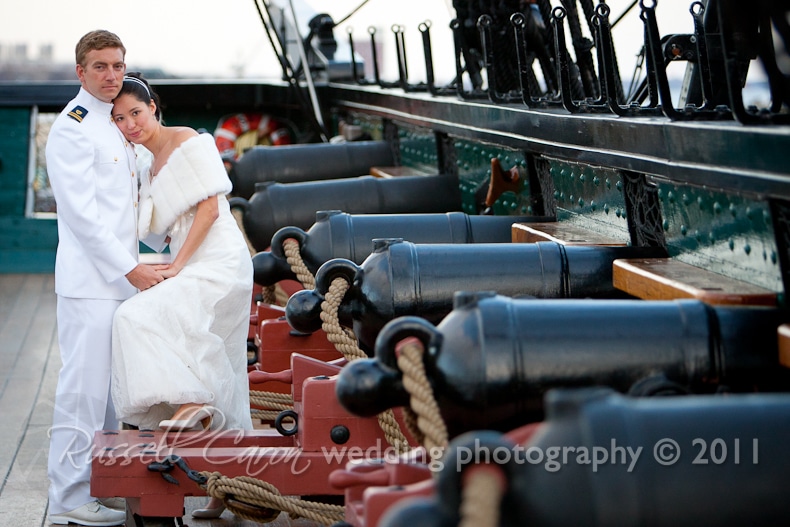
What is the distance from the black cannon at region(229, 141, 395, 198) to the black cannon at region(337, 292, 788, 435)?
4.19 metres

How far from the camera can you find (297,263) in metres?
3.50

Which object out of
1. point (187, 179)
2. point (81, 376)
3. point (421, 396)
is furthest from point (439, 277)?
point (81, 376)

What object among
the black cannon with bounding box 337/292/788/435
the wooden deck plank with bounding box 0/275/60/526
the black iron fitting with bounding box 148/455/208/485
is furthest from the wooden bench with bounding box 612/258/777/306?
the wooden deck plank with bounding box 0/275/60/526

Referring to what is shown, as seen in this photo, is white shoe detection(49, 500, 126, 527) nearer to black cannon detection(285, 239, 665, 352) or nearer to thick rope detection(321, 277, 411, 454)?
black cannon detection(285, 239, 665, 352)

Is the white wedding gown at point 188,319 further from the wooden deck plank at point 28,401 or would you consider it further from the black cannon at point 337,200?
A: the black cannon at point 337,200

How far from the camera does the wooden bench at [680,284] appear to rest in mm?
2252

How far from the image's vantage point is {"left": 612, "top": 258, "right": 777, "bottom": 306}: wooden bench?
2252 millimetres

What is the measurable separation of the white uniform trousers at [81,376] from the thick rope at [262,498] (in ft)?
2.56

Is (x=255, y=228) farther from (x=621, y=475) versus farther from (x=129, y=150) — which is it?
(x=621, y=475)

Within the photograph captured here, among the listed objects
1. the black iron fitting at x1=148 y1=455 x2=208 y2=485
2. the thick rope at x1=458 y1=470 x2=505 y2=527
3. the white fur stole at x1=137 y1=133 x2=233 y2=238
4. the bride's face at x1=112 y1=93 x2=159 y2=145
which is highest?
the bride's face at x1=112 y1=93 x2=159 y2=145

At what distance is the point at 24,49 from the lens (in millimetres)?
30031

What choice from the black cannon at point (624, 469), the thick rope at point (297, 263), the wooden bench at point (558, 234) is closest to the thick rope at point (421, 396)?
the black cannon at point (624, 469)

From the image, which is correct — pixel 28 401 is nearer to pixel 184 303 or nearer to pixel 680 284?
pixel 184 303

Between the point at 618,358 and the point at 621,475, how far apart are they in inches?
21.3
